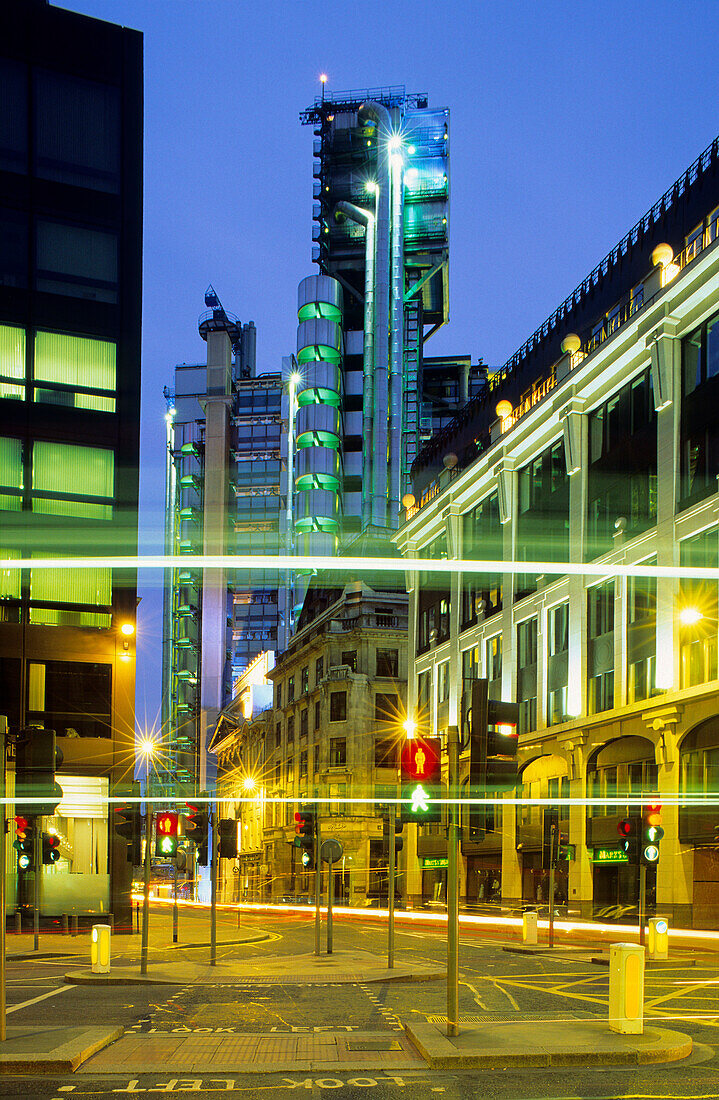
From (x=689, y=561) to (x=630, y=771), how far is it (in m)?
9.81

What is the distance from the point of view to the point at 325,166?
122 metres

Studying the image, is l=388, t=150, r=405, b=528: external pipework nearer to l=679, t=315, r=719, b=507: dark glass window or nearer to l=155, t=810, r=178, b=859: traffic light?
l=679, t=315, r=719, b=507: dark glass window

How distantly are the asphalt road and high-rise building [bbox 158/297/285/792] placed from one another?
11594 centimetres

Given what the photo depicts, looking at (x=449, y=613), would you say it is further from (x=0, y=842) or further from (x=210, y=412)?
(x=210, y=412)

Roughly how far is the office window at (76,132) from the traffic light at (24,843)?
27631 mm

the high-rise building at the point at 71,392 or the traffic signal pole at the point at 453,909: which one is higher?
the high-rise building at the point at 71,392

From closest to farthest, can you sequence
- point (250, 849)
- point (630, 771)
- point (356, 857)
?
point (630, 771) → point (356, 857) → point (250, 849)

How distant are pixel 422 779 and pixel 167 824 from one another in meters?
14.4

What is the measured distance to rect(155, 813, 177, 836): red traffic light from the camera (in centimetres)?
2759

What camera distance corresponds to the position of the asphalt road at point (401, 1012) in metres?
11.7

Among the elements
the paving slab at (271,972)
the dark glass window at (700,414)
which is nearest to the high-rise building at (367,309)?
the dark glass window at (700,414)

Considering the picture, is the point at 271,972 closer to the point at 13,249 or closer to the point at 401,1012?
the point at 401,1012

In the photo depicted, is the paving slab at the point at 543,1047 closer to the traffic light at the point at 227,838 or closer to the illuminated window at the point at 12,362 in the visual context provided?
the traffic light at the point at 227,838

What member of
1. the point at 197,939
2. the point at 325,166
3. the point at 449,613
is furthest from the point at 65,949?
the point at 325,166
